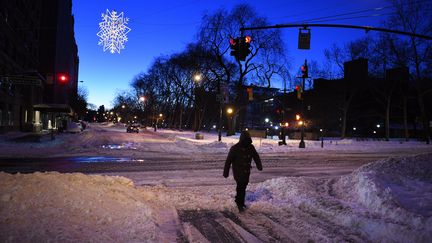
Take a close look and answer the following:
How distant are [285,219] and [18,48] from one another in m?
47.7

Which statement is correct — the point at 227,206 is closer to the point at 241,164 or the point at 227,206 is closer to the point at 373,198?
the point at 241,164

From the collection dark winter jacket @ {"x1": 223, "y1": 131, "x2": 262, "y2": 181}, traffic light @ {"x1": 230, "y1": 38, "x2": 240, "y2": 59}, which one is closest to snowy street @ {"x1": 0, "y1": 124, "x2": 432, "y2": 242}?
dark winter jacket @ {"x1": 223, "y1": 131, "x2": 262, "y2": 181}

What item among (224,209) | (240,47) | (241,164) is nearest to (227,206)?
(224,209)

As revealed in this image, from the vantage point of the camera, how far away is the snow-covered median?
5.86 metres

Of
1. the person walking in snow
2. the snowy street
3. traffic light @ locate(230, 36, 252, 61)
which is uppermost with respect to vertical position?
traffic light @ locate(230, 36, 252, 61)

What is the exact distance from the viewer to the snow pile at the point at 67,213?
538cm

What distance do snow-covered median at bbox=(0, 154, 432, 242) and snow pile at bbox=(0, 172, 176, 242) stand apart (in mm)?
12

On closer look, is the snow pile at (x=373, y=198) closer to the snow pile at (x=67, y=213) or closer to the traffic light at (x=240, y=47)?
the snow pile at (x=67, y=213)

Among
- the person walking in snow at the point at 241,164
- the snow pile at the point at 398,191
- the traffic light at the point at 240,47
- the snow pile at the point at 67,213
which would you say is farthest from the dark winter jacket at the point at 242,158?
the traffic light at the point at 240,47

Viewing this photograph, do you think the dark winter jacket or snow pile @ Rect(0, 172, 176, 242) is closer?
snow pile @ Rect(0, 172, 176, 242)

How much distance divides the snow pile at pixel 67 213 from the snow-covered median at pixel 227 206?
12mm

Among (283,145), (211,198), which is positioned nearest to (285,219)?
(211,198)

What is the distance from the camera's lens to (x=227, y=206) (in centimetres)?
912

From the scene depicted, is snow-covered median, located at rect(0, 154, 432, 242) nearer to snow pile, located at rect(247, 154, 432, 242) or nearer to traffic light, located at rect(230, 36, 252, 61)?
snow pile, located at rect(247, 154, 432, 242)
